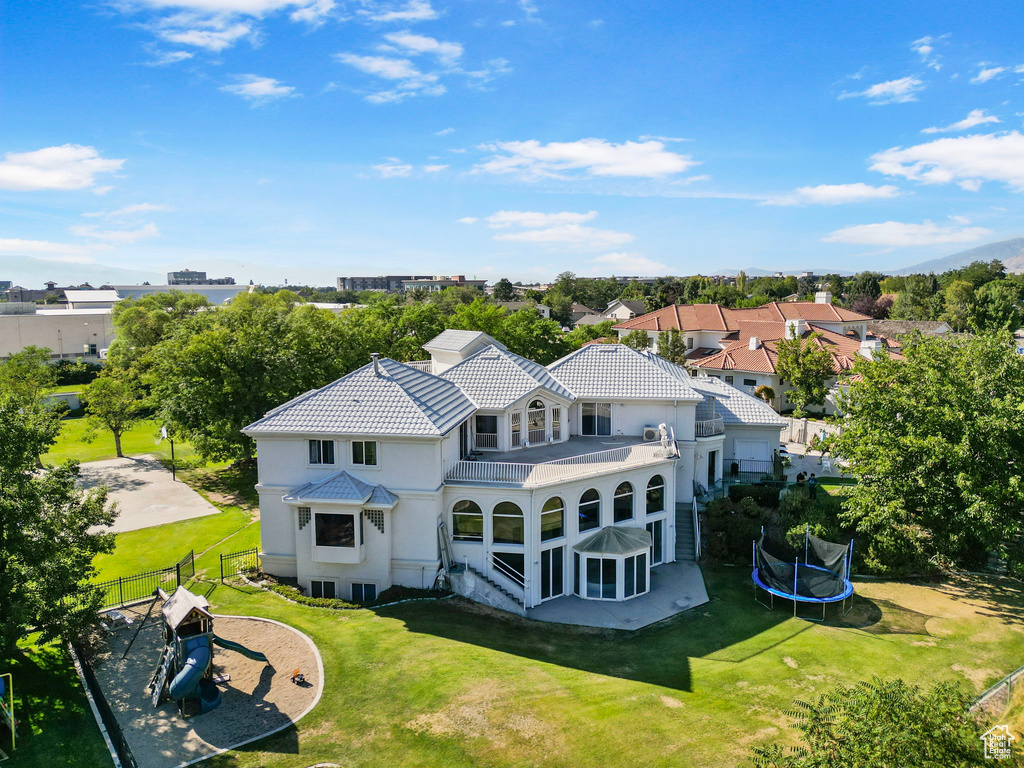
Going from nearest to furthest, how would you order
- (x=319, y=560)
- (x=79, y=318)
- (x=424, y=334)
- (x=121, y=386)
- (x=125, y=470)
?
1. (x=319, y=560)
2. (x=125, y=470)
3. (x=121, y=386)
4. (x=424, y=334)
5. (x=79, y=318)

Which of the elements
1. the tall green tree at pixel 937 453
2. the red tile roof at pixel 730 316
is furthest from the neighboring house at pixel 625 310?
the tall green tree at pixel 937 453

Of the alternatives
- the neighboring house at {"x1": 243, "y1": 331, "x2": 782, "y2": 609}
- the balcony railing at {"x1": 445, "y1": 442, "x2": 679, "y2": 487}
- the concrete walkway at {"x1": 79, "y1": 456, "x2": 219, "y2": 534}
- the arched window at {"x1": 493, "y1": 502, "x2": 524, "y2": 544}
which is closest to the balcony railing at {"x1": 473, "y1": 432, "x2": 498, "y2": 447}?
the neighboring house at {"x1": 243, "y1": 331, "x2": 782, "y2": 609}

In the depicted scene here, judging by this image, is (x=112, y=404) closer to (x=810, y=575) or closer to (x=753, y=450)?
(x=753, y=450)

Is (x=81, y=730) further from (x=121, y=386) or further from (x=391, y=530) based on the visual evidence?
(x=121, y=386)

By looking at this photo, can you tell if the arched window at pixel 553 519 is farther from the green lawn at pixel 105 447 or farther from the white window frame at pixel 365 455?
the green lawn at pixel 105 447

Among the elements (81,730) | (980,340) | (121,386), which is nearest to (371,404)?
(81,730)

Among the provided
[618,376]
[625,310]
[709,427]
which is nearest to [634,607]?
[709,427]
